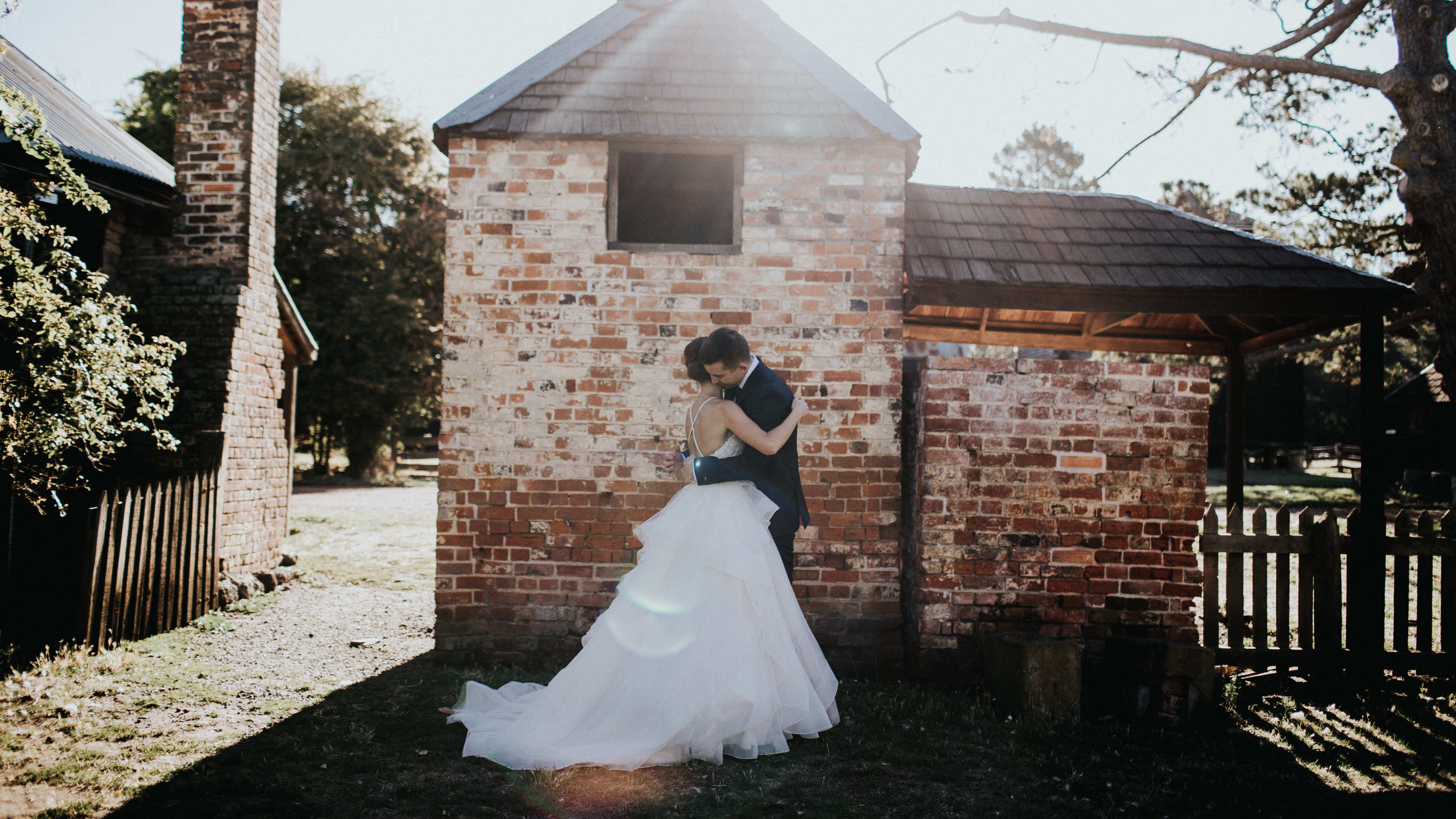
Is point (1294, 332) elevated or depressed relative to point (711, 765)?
elevated

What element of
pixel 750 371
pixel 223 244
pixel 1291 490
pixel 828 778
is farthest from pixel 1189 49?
pixel 1291 490

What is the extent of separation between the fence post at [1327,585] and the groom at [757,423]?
380 centimetres

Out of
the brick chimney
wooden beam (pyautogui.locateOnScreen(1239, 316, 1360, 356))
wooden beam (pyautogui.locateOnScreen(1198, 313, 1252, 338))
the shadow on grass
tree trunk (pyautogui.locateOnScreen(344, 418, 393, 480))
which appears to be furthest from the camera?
tree trunk (pyautogui.locateOnScreen(344, 418, 393, 480))

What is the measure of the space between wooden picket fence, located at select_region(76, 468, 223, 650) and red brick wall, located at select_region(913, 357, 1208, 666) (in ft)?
18.8

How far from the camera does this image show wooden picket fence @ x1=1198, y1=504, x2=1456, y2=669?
493 cm

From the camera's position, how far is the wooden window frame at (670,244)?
508cm

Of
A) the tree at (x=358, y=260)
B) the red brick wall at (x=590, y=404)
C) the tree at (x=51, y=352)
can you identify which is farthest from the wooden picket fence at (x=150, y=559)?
the tree at (x=358, y=260)

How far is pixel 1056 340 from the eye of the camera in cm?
738

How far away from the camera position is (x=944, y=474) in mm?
4844

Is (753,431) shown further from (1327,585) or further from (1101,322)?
(1101,322)

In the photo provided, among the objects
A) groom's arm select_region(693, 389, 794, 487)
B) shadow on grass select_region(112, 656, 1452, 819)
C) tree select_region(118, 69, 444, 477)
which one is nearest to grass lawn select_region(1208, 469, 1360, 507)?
shadow on grass select_region(112, 656, 1452, 819)

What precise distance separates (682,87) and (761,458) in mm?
2941

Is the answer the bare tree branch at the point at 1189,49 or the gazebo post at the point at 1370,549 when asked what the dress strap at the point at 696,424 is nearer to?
the gazebo post at the point at 1370,549

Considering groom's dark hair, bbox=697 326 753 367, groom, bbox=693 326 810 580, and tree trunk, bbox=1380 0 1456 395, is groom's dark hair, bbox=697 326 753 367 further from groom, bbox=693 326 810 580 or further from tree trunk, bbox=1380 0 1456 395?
tree trunk, bbox=1380 0 1456 395
